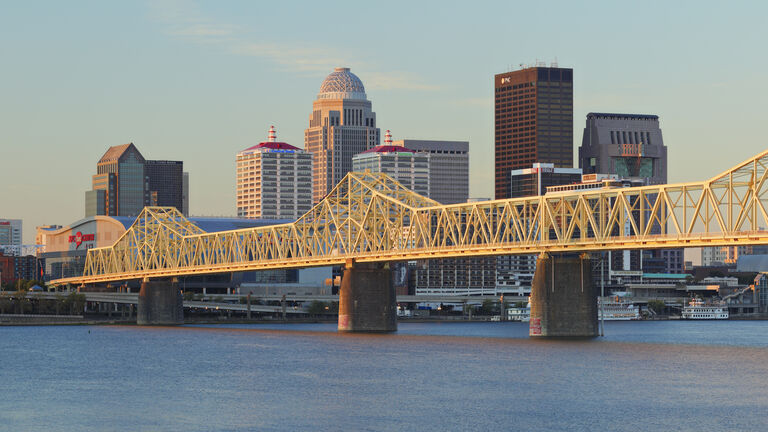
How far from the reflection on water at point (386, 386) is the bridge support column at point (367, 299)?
14.8 metres

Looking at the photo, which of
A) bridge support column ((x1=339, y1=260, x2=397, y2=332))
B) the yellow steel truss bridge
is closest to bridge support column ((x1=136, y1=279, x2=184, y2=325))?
the yellow steel truss bridge

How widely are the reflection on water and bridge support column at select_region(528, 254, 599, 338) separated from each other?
325cm

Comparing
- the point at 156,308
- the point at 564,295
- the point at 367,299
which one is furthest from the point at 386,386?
the point at 156,308

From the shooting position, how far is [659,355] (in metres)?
119

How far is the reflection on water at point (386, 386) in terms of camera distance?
77375 millimetres

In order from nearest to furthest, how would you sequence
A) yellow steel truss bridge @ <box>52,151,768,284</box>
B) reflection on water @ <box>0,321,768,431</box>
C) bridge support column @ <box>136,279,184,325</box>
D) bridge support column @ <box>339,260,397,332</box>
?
1. reflection on water @ <box>0,321,768,431</box>
2. yellow steel truss bridge @ <box>52,151,768,284</box>
3. bridge support column @ <box>339,260,397,332</box>
4. bridge support column @ <box>136,279,184,325</box>

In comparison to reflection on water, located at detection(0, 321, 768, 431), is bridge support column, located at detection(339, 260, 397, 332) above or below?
above

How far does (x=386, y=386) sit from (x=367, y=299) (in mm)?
63998

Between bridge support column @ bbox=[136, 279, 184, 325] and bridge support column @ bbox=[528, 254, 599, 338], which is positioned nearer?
bridge support column @ bbox=[528, 254, 599, 338]

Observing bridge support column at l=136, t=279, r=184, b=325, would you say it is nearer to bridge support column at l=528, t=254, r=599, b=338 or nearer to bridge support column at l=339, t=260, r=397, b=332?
bridge support column at l=339, t=260, r=397, b=332

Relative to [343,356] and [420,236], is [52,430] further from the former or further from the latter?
[420,236]

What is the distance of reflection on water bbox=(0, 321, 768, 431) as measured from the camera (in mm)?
77375

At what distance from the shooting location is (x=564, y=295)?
135 meters

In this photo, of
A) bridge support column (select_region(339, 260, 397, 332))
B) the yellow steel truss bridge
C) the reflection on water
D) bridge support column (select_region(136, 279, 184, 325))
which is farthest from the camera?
bridge support column (select_region(136, 279, 184, 325))
